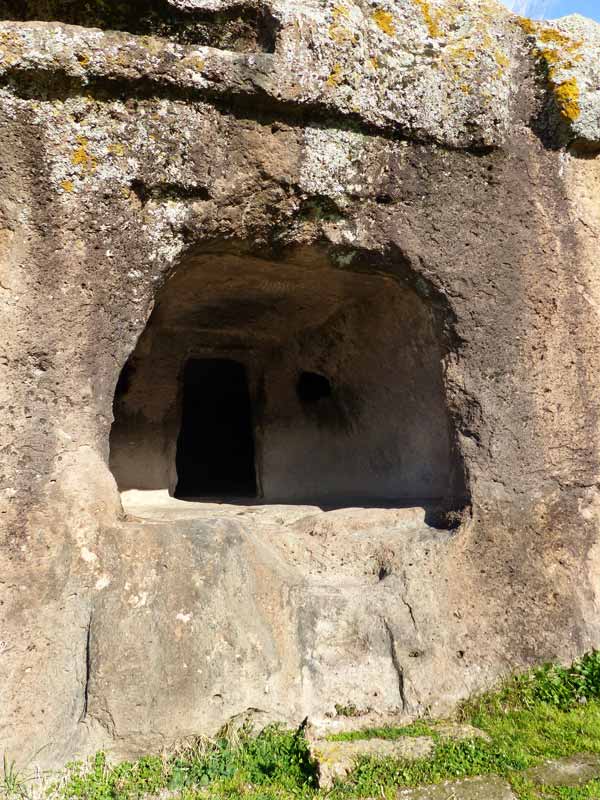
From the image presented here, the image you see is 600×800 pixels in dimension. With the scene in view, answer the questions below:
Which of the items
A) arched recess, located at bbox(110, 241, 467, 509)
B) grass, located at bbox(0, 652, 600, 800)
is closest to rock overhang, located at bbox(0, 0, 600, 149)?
arched recess, located at bbox(110, 241, 467, 509)

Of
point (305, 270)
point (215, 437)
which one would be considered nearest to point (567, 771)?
point (305, 270)

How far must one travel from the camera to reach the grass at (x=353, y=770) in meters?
2.38

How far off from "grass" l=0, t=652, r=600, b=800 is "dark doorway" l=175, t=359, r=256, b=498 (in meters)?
4.67

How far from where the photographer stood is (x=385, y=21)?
306cm

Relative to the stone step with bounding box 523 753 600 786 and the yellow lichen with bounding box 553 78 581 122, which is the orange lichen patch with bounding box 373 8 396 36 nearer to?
the yellow lichen with bounding box 553 78 581 122

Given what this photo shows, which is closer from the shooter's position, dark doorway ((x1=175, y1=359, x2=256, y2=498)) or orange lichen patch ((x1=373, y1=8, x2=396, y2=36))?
orange lichen patch ((x1=373, y1=8, x2=396, y2=36))

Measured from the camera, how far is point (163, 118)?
272 cm

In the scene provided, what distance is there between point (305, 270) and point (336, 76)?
1.15 metres

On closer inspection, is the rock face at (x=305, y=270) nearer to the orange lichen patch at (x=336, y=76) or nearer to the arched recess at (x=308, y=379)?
the orange lichen patch at (x=336, y=76)

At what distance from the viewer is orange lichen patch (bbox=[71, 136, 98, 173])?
261 centimetres

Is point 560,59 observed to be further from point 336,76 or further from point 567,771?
point 567,771

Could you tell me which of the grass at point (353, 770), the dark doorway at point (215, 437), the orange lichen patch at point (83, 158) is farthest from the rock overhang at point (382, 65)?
the dark doorway at point (215, 437)

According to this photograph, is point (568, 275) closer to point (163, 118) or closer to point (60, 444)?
point (163, 118)

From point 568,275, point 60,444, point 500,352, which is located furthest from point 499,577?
point 60,444
